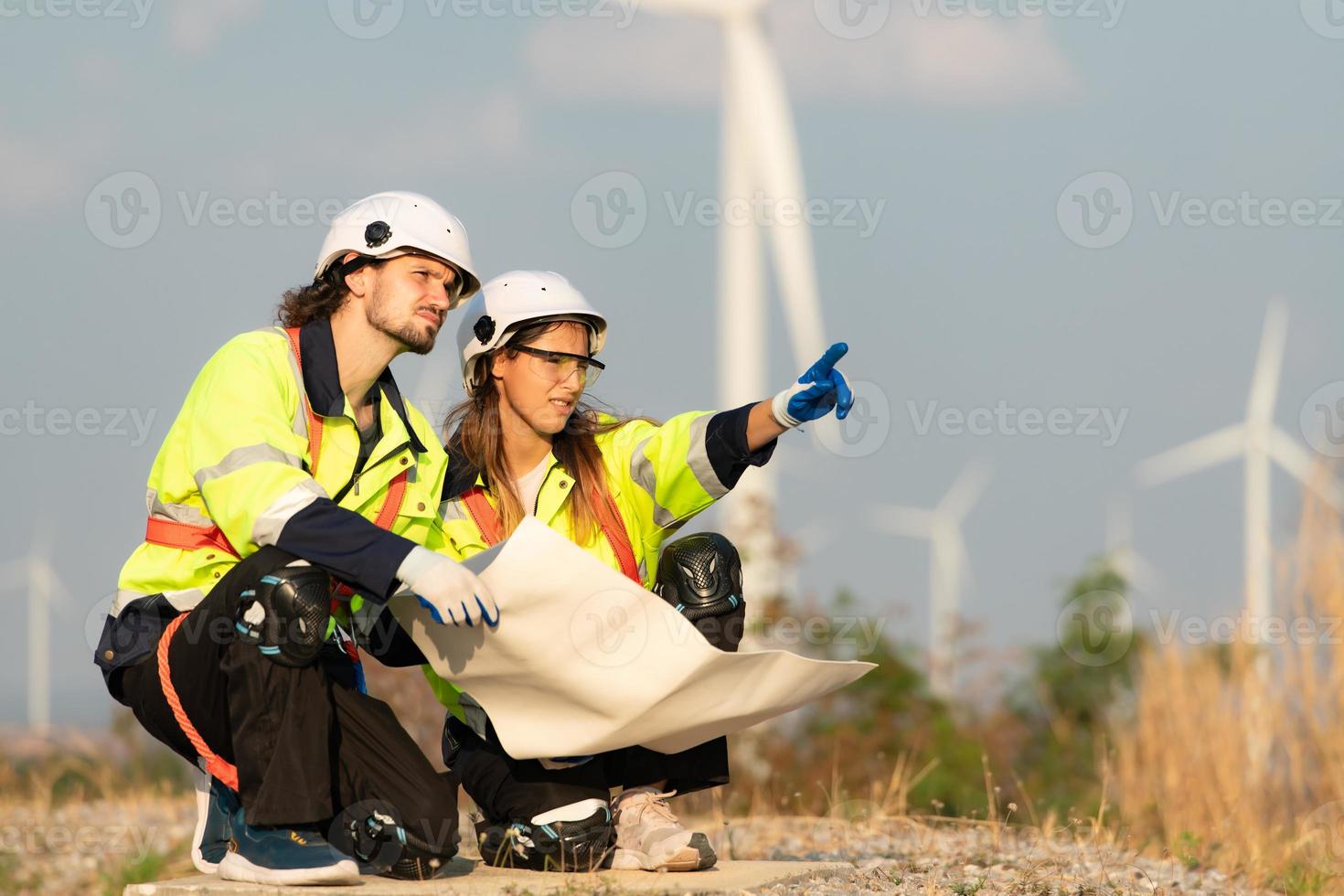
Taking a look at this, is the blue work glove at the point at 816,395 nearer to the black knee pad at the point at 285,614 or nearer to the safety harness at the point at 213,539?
the safety harness at the point at 213,539

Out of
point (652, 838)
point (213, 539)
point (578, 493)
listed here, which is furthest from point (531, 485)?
point (652, 838)

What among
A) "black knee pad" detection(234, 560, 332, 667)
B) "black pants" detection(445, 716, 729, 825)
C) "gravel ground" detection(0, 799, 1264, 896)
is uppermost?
"black knee pad" detection(234, 560, 332, 667)

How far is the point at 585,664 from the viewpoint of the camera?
4.59 m

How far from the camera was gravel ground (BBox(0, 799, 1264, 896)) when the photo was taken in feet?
16.8

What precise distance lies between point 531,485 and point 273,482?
45.6 inches

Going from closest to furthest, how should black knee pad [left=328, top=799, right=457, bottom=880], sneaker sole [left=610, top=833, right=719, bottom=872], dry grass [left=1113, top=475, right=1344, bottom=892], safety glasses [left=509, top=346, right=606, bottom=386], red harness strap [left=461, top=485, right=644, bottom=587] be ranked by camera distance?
black knee pad [left=328, top=799, right=457, bottom=880], sneaker sole [left=610, top=833, right=719, bottom=872], red harness strap [left=461, top=485, right=644, bottom=587], safety glasses [left=509, top=346, right=606, bottom=386], dry grass [left=1113, top=475, right=1344, bottom=892]

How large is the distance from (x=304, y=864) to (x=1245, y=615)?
231 inches

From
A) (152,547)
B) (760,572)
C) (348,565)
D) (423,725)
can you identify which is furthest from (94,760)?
(348,565)

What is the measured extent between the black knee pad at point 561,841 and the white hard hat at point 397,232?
5.58ft

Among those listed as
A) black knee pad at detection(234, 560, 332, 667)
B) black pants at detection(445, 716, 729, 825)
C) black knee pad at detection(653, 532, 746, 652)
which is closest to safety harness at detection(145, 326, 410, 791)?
black knee pad at detection(234, 560, 332, 667)

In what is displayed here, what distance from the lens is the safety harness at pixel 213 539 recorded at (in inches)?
180

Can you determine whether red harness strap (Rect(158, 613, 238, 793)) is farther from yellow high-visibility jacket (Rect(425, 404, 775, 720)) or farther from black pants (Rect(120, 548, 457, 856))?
yellow high-visibility jacket (Rect(425, 404, 775, 720))

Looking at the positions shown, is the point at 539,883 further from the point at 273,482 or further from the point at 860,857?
the point at 860,857

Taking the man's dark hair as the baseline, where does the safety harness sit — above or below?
below
